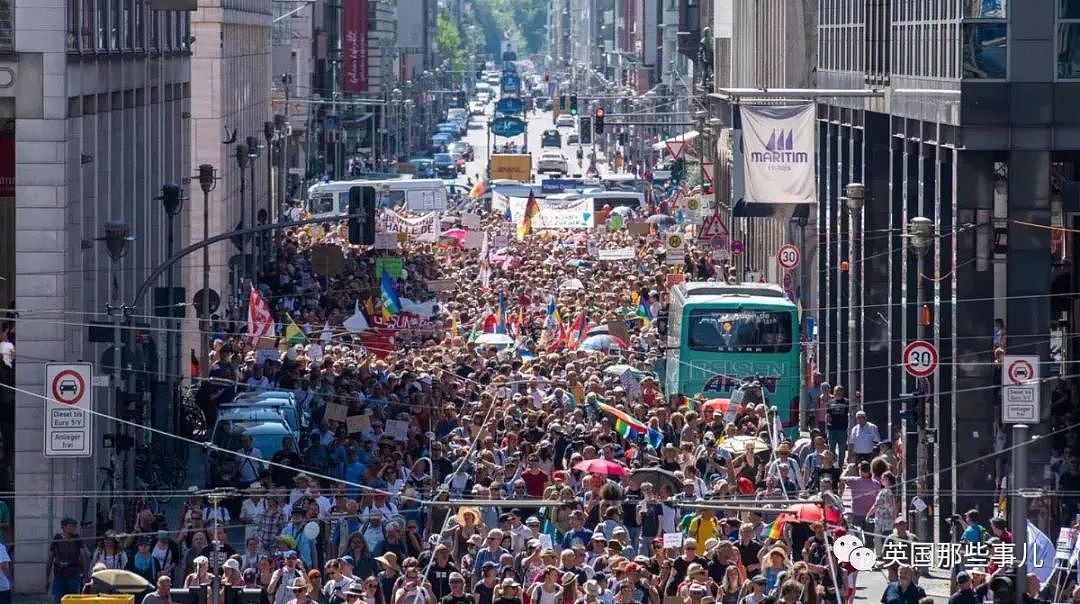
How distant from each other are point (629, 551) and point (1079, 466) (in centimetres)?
720

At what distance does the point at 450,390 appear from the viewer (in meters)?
38.1

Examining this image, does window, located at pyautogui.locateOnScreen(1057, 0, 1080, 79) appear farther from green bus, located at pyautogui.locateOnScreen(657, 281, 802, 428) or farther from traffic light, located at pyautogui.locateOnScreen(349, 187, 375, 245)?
traffic light, located at pyautogui.locateOnScreen(349, 187, 375, 245)

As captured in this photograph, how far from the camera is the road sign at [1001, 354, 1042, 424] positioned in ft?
86.1

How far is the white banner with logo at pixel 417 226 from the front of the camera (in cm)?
7521

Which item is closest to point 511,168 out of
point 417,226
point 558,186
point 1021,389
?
point 558,186

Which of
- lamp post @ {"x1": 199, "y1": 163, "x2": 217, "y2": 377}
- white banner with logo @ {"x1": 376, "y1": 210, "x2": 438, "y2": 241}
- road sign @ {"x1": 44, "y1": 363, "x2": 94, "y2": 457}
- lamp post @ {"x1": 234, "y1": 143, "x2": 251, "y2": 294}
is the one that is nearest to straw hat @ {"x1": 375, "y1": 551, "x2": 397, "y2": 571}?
road sign @ {"x1": 44, "y1": 363, "x2": 94, "y2": 457}

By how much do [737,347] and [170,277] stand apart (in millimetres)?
9820

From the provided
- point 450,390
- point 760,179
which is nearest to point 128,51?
point 450,390

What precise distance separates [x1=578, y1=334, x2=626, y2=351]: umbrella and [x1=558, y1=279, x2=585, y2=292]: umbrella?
376 inches

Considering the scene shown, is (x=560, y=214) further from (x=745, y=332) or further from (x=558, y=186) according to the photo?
(x=745, y=332)

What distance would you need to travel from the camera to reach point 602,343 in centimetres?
4412

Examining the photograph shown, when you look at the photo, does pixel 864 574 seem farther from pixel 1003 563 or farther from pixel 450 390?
pixel 450 390

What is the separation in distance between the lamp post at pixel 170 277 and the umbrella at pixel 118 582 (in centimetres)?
1281

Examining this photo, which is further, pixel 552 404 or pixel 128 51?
pixel 128 51
